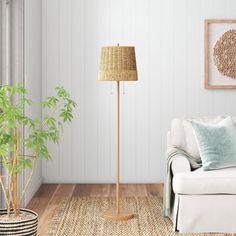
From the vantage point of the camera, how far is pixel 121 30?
6.20 meters

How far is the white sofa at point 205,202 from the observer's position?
4.20 meters

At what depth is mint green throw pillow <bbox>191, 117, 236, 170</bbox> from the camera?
448 cm

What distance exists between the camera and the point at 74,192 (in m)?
5.83

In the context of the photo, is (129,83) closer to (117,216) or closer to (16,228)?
(117,216)

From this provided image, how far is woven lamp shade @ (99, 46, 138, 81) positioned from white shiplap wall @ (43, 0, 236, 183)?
5.41ft

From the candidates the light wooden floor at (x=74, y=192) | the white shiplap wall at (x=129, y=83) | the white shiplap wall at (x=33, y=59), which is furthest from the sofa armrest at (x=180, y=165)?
the white shiplap wall at (x=129, y=83)

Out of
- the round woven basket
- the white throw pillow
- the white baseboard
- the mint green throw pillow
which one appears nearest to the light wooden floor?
the white baseboard

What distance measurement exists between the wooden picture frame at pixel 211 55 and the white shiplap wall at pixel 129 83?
77mm

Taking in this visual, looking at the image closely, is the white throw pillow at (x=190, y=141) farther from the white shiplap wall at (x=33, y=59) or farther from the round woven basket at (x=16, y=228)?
the round woven basket at (x=16, y=228)

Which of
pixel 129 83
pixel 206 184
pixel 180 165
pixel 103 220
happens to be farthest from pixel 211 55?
pixel 103 220

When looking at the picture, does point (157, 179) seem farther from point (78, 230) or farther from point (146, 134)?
point (78, 230)

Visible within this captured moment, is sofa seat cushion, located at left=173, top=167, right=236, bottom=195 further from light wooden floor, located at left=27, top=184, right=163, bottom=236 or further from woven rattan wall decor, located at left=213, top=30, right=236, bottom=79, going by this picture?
woven rattan wall decor, located at left=213, top=30, right=236, bottom=79

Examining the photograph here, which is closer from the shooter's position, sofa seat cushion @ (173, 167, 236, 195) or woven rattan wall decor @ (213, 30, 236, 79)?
sofa seat cushion @ (173, 167, 236, 195)

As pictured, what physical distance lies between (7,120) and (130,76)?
1.48 m
